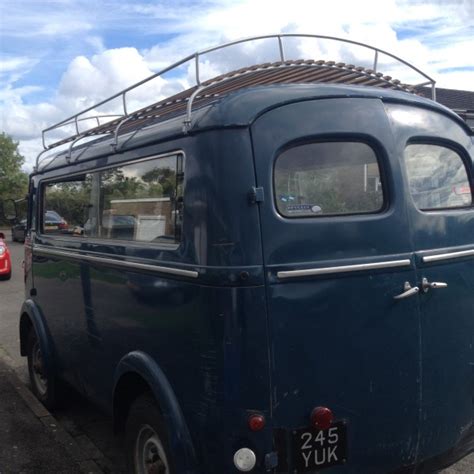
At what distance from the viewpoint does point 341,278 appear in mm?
2605

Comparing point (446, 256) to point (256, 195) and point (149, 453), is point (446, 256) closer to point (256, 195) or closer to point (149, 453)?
point (256, 195)

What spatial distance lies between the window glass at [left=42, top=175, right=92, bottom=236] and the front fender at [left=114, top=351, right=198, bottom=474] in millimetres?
1582

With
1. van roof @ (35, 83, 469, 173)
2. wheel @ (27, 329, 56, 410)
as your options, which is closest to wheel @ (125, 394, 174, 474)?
van roof @ (35, 83, 469, 173)

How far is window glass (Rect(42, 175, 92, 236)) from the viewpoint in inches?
167

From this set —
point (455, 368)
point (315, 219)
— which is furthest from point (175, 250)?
point (455, 368)

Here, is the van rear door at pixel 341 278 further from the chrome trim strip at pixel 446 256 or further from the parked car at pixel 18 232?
the parked car at pixel 18 232

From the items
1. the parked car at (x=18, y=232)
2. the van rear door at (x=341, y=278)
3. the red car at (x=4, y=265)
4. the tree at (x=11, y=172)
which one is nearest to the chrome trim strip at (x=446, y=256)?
the van rear door at (x=341, y=278)

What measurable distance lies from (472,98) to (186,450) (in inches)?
815

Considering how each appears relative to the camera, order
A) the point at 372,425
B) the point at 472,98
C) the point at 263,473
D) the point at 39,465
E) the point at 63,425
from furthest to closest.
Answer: the point at 472,98
the point at 63,425
the point at 39,465
the point at 372,425
the point at 263,473

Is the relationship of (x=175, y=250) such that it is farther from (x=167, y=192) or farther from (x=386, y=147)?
(x=386, y=147)

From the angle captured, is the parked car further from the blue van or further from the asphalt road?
the blue van

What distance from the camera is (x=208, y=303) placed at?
Answer: 8.34 feet

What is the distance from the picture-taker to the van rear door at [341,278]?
99.5 inches

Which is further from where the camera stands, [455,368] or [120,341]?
[120,341]
